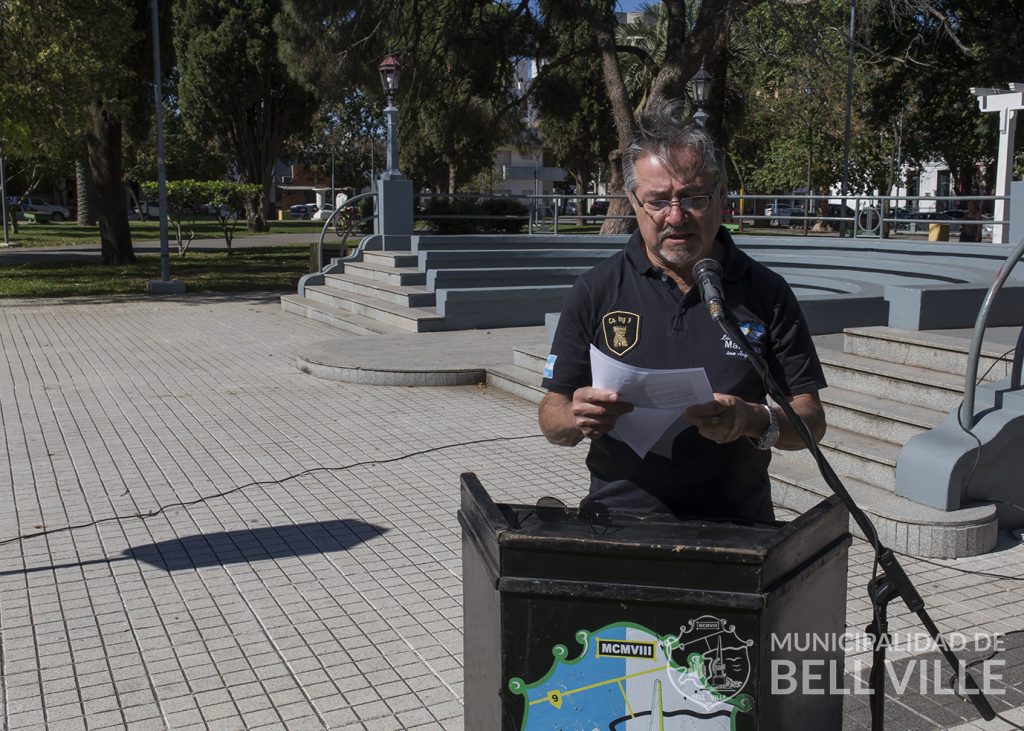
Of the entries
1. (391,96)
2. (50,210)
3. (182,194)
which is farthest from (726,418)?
(50,210)

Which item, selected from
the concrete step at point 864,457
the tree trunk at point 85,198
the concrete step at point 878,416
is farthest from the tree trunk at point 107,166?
the tree trunk at point 85,198

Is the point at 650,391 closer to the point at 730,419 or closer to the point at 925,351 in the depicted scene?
the point at 730,419

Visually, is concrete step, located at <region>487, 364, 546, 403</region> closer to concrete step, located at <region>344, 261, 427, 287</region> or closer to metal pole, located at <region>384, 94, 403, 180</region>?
concrete step, located at <region>344, 261, 427, 287</region>

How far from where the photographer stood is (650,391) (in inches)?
92.6

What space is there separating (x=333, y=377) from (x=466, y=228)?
11.9 m

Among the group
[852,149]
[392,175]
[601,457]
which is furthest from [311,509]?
[852,149]

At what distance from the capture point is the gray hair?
8.46ft

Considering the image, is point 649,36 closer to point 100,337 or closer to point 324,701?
point 100,337

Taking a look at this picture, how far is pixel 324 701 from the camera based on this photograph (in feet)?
12.8

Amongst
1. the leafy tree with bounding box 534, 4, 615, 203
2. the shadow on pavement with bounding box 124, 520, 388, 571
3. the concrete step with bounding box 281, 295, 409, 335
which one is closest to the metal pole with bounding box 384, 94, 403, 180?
the concrete step with bounding box 281, 295, 409, 335

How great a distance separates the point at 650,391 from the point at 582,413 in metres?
0.20

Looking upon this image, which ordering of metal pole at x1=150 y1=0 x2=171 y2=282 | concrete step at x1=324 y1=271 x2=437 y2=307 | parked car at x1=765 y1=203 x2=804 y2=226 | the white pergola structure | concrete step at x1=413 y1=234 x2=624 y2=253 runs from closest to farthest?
concrete step at x1=324 y1=271 x2=437 y2=307, the white pergola structure, concrete step at x1=413 y1=234 x2=624 y2=253, metal pole at x1=150 y1=0 x2=171 y2=282, parked car at x1=765 y1=203 x2=804 y2=226

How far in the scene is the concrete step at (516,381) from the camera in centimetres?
959

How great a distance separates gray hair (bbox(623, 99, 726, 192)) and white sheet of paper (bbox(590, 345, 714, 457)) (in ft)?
1.81
